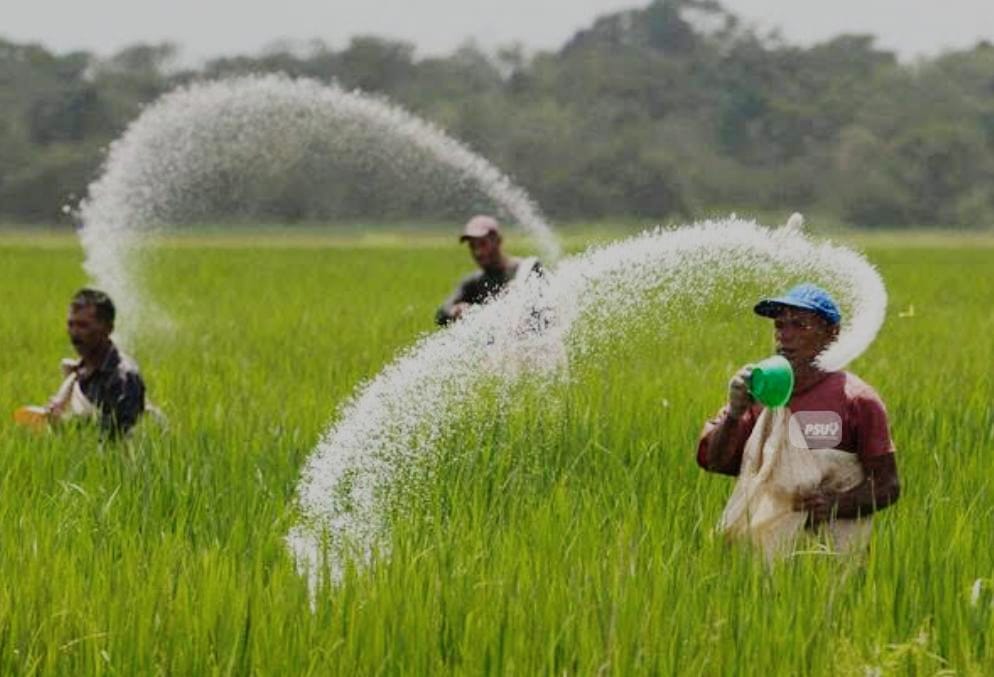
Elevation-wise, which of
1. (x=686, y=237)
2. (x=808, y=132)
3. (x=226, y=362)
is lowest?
(x=226, y=362)

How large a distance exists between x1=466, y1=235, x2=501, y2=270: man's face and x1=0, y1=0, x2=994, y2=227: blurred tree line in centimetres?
4353

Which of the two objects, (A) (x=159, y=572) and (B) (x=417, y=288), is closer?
(A) (x=159, y=572)

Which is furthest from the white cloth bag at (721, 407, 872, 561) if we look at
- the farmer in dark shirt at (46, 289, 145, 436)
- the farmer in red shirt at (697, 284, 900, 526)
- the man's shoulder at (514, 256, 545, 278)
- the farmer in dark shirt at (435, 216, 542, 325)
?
the farmer in dark shirt at (435, 216, 542, 325)

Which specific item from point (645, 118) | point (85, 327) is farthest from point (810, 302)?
point (645, 118)

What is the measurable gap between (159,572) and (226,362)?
7.26 meters

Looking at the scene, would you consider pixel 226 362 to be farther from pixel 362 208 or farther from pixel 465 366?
pixel 362 208

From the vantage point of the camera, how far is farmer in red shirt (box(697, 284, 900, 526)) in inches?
163

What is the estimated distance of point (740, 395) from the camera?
410cm

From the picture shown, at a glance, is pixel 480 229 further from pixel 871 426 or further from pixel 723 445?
pixel 871 426

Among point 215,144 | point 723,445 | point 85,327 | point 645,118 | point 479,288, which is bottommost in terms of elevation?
point 723,445

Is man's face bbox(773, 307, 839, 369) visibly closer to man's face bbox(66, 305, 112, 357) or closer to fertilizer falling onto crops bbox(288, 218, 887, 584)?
fertilizer falling onto crops bbox(288, 218, 887, 584)

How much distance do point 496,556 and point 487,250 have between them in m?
3.93

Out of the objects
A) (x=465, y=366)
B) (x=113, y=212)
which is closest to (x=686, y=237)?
(x=465, y=366)

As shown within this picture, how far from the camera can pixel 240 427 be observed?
276 inches
